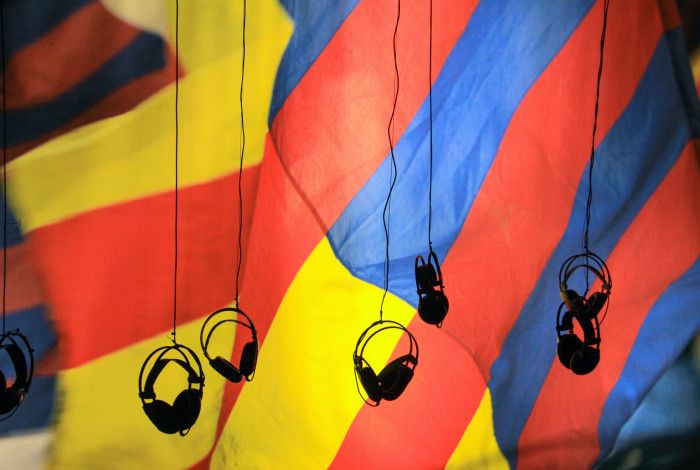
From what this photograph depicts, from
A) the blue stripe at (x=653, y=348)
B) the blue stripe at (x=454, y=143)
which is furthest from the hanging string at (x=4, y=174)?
the blue stripe at (x=653, y=348)

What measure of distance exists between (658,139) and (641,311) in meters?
0.61

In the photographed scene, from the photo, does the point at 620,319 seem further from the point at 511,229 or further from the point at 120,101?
the point at 120,101

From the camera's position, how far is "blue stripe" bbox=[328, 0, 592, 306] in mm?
2611

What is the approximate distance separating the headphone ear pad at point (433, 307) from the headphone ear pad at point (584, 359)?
0.43 metres

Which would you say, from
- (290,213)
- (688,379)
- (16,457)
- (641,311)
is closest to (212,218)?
(290,213)

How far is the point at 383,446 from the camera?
8.77ft

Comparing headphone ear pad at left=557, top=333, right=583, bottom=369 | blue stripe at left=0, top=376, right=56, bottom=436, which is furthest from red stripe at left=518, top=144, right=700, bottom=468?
blue stripe at left=0, top=376, right=56, bottom=436

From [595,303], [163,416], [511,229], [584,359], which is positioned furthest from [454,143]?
[163,416]

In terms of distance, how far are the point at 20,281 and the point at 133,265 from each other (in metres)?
0.32

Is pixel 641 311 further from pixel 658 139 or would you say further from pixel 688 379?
pixel 658 139

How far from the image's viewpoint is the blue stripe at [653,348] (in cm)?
290

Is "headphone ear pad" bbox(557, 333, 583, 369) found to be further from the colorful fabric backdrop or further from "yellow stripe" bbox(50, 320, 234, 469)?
"yellow stripe" bbox(50, 320, 234, 469)

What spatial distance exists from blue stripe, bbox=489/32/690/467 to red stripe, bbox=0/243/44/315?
4.86ft

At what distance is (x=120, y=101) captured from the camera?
2377 mm
